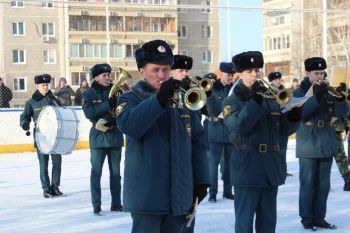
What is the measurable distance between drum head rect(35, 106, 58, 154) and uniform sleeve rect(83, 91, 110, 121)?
1.59 m

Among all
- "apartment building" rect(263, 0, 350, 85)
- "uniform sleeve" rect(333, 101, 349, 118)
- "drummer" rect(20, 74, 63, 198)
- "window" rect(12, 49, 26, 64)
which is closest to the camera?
"uniform sleeve" rect(333, 101, 349, 118)

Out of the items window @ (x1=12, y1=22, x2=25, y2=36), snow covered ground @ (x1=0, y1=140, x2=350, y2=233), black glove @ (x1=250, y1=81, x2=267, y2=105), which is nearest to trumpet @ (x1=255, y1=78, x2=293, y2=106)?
black glove @ (x1=250, y1=81, x2=267, y2=105)

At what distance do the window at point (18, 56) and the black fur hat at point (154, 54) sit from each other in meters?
43.4

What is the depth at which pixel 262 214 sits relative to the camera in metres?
6.13

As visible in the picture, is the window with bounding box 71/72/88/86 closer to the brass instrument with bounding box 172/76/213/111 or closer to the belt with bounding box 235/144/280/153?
the belt with bounding box 235/144/280/153

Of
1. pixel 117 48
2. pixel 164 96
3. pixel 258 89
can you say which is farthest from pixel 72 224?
pixel 117 48

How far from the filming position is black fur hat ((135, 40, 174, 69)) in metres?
4.47

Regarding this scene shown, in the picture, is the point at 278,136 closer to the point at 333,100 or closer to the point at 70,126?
the point at 333,100

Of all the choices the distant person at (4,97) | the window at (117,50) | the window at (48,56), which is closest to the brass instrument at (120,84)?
the distant person at (4,97)

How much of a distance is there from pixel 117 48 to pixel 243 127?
4643 cm

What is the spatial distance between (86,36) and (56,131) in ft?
132

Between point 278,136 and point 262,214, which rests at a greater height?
point 278,136

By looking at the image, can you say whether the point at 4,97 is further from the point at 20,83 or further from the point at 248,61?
the point at 20,83

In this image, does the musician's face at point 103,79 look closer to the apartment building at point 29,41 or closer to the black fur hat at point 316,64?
the black fur hat at point 316,64
